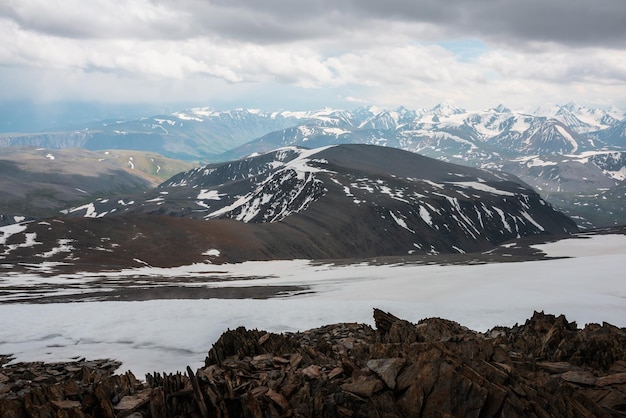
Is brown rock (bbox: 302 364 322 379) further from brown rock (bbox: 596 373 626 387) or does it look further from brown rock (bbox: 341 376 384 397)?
brown rock (bbox: 596 373 626 387)

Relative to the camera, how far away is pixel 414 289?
4878cm

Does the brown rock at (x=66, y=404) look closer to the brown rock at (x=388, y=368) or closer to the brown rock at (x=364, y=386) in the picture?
the brown rock at (x=364, y=386)

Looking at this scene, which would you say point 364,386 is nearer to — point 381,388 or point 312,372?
point 381,388

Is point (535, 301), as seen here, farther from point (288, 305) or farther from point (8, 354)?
point (8, 354)

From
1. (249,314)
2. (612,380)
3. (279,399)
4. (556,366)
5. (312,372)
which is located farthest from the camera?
(249,314)

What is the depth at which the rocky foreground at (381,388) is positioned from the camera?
13430 millimetres

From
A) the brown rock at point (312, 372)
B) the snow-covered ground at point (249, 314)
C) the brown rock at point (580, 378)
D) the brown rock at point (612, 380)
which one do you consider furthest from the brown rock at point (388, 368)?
the snow-covered ground at point (249, 314)

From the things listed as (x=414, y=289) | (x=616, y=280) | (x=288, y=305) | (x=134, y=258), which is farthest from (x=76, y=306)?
(x=134, y=258)

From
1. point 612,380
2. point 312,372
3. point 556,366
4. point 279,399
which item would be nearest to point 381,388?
point 312,372

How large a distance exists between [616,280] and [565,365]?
34.6m

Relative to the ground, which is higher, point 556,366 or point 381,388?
point 381,388

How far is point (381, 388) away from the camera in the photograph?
46.5 ft

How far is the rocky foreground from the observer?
13.4 metres

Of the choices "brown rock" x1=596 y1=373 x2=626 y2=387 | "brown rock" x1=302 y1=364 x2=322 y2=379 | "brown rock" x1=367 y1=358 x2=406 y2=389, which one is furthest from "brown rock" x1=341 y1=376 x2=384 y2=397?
"brown rock" x1=596 y1=373 x2=626 y2=387
